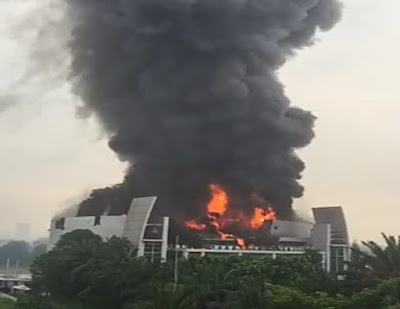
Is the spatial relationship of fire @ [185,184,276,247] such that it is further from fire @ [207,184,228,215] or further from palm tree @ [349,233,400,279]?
palm tree @ [349,233,400,279]

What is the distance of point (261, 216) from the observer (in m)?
56.4

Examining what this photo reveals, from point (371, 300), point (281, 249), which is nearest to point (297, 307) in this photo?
point (371, 300)

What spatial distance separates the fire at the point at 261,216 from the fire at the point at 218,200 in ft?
8.56

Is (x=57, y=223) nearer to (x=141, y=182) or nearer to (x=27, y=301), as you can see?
(x=141, y=182)

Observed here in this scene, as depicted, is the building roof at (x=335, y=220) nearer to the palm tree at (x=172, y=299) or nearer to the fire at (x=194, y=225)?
the fire at (x=194, y=225)

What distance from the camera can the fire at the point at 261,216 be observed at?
56094 mm

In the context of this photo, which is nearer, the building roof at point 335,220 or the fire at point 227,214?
the building roof at point 335,220

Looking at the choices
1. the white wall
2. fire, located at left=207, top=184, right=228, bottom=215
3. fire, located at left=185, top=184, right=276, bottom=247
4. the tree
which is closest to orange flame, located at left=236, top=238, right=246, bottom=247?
fire, located at left=185, top=184, right=276, bottom=247

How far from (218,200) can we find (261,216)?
153 inches

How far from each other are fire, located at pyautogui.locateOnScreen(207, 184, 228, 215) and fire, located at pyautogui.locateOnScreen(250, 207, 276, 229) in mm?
2609

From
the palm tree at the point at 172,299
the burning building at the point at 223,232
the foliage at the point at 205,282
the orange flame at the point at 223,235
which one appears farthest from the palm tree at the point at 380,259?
the orange flame at the point at 223,235

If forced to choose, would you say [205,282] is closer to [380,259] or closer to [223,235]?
[380,259]

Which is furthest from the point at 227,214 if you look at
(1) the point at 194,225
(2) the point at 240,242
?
(2) the point at 240,242

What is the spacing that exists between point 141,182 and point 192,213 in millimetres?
5151
